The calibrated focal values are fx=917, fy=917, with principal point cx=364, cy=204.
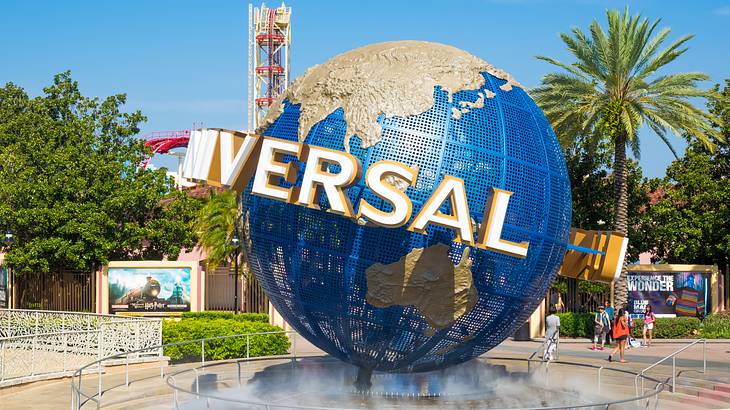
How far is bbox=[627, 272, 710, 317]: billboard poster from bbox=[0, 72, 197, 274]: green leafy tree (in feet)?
57.8

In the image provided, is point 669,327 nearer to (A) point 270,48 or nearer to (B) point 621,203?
(B) point 621,203

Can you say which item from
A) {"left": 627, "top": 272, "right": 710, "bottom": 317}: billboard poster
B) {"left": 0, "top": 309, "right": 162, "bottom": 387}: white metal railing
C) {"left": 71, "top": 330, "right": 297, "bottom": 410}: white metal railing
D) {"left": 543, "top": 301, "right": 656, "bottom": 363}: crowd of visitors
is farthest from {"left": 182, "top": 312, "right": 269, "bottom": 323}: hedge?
{"left": 627, "top": 272, "right": 710, "bottom": 317}: billboard poster

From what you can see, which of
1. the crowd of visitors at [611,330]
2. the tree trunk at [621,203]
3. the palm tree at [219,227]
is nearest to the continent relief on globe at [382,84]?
the crowd of visitors at [611,330]

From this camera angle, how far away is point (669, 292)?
31016 mm

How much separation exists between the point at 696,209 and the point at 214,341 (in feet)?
65.5

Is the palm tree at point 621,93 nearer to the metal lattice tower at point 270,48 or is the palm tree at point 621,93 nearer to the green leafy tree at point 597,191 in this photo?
the green leafy tree at point 597,191

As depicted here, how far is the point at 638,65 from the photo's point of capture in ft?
98.9

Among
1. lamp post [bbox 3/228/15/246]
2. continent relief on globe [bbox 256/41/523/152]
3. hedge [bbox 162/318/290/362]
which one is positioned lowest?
hedge [bbox 162/318/290/362]

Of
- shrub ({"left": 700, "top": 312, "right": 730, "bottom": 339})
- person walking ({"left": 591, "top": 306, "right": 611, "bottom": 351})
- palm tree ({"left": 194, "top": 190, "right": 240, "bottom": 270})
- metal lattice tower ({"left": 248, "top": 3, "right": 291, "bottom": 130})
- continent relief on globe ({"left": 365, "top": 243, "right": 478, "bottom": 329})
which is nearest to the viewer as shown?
continent relief on globe ({"left": 365, "top": 243, "right": 478, "bottom": 329})

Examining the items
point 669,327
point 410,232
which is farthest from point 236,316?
point 410,232

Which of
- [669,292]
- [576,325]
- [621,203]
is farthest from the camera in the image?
[669,292]

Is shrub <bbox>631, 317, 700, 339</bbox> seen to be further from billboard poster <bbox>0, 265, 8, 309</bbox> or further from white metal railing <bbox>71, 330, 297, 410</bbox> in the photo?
billboard poster <bbox>0, 265, 8, 309</bbox>

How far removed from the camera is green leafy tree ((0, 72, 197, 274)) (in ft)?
111

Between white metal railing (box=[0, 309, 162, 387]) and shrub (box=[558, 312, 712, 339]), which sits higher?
white metal railing (box=[0, 309, 162, 387])
